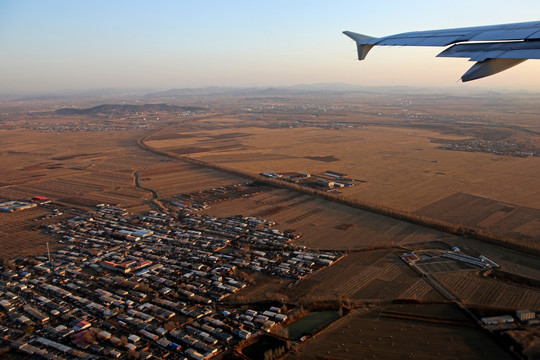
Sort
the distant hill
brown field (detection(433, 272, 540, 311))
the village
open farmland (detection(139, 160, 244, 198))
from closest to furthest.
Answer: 1. the village
2. brown field (detection(433, 272, 540, 311))
3. open farmland (detection(139, 160, 244, 198))
4. the distant hill

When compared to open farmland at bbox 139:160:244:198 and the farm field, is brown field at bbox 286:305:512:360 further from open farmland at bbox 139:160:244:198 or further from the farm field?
open farmland at bbox 139:160:244:198

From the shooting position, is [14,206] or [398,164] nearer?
[14,206]

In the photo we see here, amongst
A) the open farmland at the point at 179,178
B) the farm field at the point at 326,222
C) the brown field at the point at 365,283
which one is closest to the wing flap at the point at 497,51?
the brown field at the point at 365,283

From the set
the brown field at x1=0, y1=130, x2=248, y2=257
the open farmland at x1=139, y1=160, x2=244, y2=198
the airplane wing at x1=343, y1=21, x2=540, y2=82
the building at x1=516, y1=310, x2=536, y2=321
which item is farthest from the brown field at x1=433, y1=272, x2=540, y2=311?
the open farmland at x1=139, y1=160, x2=244, y2=198

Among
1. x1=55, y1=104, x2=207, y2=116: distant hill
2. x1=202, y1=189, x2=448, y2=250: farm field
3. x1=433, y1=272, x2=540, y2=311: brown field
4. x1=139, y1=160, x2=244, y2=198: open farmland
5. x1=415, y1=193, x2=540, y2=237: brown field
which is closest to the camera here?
x1=433, y1=272, x2=540, y2=311: brown field

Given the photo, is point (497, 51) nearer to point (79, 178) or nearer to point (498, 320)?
point (498, 320)

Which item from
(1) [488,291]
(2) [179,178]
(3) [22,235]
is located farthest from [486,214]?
(3) [22,235]

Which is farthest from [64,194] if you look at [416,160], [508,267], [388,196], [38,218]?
[416,160]
